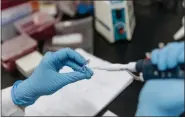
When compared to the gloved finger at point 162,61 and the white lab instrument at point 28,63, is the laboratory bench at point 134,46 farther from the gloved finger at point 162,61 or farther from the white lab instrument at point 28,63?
the gloved finger at point 162,61

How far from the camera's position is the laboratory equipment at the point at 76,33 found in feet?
3.31

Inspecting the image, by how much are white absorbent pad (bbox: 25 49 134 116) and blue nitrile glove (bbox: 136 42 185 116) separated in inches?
8.3

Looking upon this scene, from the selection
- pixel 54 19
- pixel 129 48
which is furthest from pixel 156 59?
pixel 54 19

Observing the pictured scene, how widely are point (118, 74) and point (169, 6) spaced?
47 cm

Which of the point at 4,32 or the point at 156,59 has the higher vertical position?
the point at 156,59

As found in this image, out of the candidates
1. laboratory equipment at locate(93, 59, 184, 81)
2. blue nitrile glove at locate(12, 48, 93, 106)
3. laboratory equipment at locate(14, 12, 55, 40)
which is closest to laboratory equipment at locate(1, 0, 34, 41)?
laboratory equipment at locate(14, 12, 55, 40)

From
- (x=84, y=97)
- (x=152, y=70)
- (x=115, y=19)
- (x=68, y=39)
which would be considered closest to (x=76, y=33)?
(x=68, y=39)

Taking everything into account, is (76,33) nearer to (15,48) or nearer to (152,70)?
(15,48)

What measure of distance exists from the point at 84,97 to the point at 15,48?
12.4 inches

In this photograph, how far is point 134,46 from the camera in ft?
3.30

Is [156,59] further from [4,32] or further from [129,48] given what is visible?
[4,32]

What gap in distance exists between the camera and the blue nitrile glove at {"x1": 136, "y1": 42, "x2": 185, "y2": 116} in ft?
1.69

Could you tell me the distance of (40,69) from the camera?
2.09 feet

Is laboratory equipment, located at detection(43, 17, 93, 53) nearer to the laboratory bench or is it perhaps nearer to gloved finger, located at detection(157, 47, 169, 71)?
the laboratory bench
